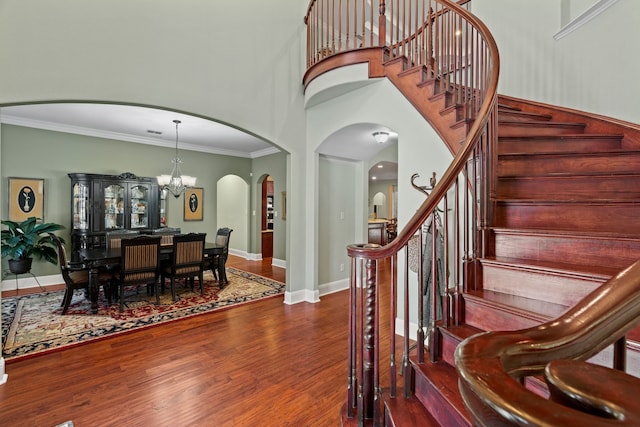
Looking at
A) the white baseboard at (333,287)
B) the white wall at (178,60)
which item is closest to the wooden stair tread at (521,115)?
the white wall at (178,60)

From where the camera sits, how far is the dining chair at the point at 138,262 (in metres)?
3.72

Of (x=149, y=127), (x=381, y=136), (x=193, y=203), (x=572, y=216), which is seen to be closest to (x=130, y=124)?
(x=149, y=127)

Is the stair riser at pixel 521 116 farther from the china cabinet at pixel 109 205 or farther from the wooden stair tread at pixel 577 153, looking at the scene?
the china cabinet at pixel 109 205

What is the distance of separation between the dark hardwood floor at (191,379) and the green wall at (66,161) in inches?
145

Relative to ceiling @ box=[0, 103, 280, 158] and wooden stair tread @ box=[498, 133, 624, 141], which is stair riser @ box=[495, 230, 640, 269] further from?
ceiling @ box=[0, 103, 280, 158]

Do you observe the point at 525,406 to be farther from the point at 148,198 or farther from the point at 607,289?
the point at 148,198

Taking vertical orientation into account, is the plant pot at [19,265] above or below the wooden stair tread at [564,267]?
below

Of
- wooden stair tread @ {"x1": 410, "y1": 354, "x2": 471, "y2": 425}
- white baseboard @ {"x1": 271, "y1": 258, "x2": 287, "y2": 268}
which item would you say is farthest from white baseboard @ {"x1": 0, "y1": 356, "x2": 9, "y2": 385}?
white baseboard @ {"x1": 271, "y1": 258, "x2": 287, "y2": 268}

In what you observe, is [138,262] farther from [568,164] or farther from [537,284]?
[568,164]

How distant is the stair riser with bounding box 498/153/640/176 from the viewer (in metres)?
2.05

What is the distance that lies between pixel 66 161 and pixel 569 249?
712 centimetres

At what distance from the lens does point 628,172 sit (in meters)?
1.88

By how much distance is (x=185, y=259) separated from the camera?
14.1 feet

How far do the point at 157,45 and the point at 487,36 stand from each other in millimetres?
3067
